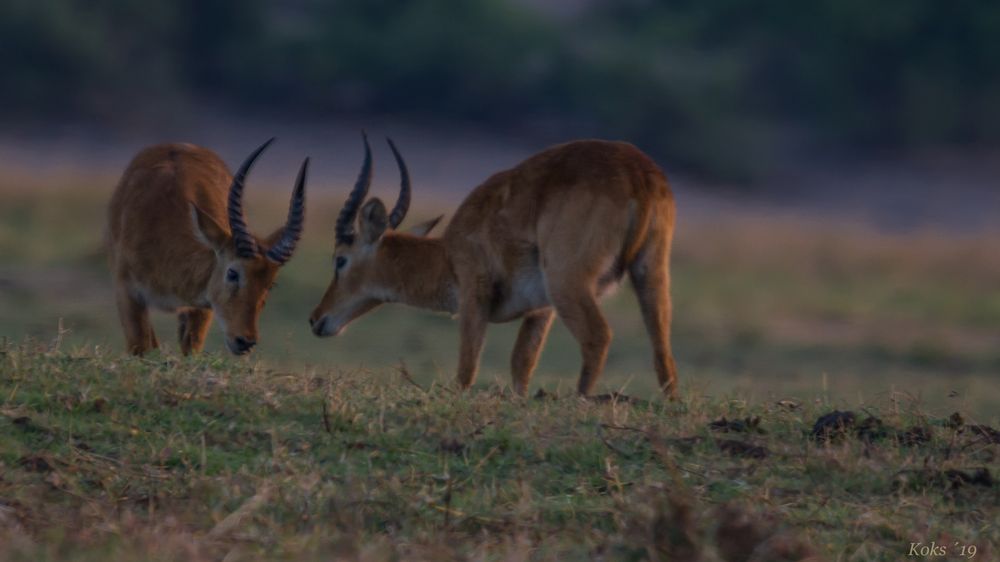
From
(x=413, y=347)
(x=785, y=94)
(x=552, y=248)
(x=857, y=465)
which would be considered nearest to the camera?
(x=857, y=465)

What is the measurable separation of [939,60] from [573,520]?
23.7m

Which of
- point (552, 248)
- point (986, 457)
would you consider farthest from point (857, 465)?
point (552, 248)

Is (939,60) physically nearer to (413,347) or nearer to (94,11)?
(94,11)

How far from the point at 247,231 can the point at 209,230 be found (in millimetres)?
214

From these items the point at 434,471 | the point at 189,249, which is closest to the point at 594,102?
the point at 189,249

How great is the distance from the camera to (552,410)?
21.3ft

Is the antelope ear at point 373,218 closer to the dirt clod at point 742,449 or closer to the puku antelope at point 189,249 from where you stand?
the puku antelope at point 189,249

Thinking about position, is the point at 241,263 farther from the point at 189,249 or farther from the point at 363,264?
the point at 363,264

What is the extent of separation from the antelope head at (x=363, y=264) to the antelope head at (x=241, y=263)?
19.7 inches

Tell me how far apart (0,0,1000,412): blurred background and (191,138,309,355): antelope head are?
9151 millimetres

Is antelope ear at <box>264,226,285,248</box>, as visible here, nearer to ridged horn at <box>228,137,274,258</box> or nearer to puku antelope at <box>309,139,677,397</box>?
ridged horn at <box>228,137,274,258</box>

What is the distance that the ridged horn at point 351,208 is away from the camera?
326 inches

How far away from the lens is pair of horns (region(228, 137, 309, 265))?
8047 mm
